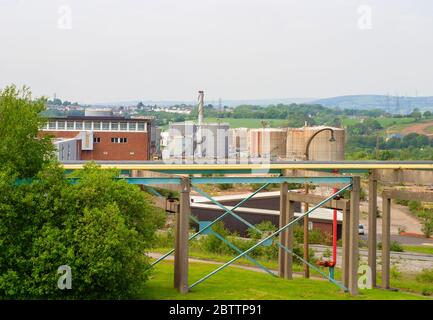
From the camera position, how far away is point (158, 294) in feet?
81.3

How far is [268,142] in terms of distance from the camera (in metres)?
89.2

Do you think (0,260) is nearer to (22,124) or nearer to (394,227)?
(22,124)

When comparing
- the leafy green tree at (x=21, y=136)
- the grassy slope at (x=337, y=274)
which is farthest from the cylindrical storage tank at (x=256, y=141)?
the leafy green tree at (x=21, y=136)

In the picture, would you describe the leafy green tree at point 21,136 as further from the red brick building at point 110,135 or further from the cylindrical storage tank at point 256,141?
the cylindrical storage tank at point 256,141

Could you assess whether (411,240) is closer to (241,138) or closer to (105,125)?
(105,125)

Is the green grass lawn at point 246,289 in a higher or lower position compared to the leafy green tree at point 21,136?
lower

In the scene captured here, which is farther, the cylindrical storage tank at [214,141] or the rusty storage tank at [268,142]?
the rusty storage tank at [268,142]

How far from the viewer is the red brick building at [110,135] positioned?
75.1 m

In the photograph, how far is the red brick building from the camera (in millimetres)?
75062

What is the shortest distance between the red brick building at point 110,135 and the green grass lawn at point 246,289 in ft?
143

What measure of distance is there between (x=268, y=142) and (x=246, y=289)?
2486 inches

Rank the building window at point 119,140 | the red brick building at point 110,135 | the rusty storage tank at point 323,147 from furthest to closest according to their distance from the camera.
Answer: the rusty storage tank at point 323,147 < the building window at point 119,140 < the red brick building at point 110,135
